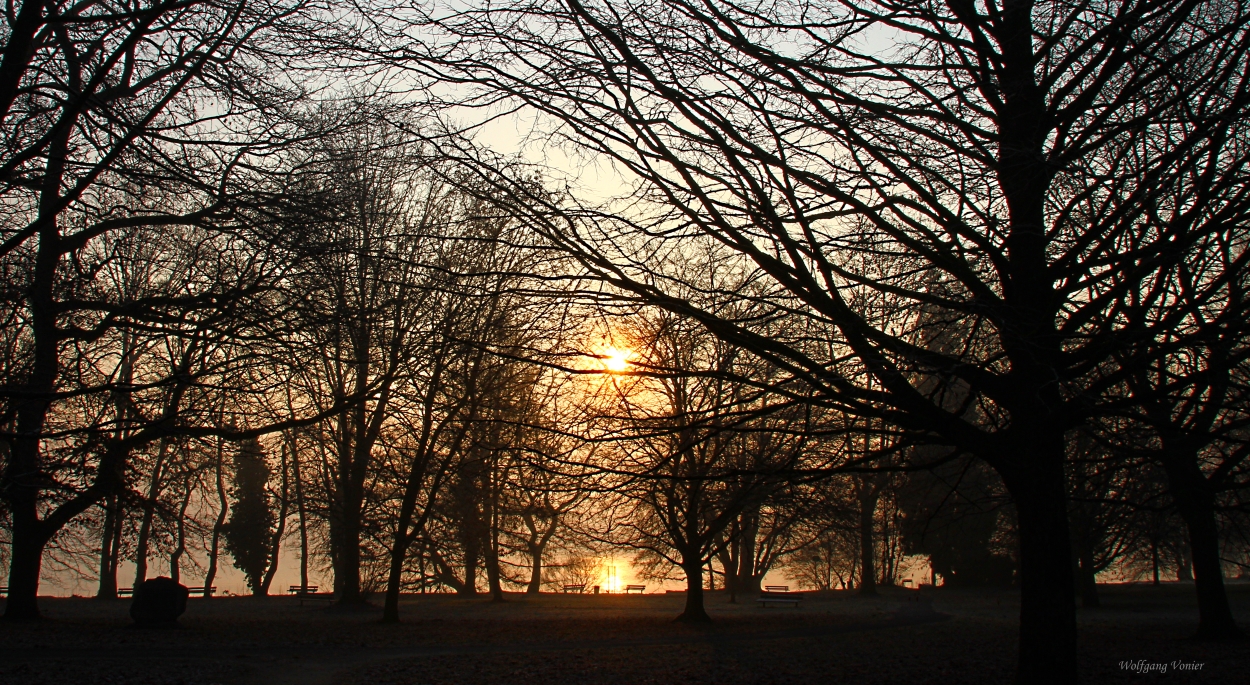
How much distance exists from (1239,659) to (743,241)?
35.2 ft

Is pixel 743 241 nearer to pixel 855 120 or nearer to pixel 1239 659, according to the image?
pixel 855 120

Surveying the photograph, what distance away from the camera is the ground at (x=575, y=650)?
30.9 feet

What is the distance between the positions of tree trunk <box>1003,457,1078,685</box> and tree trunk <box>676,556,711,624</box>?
14.3 metres

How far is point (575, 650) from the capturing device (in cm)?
1308

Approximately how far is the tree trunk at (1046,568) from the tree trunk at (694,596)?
14.3 meters

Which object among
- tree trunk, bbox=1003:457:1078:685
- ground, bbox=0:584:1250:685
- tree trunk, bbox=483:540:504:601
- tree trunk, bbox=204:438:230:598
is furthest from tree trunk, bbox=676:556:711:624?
tree trunk, bbox=204:438:230:598

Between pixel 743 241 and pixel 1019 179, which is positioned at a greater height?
pixel 1019 179

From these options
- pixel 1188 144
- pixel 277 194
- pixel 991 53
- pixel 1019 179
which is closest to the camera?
pixel 1188 144

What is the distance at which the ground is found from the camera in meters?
9.43

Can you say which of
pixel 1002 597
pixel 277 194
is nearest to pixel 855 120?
pixel 277 194

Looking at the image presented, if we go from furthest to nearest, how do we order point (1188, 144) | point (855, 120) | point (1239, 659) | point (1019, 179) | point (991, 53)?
point (1239, 659)
point (991, 53)
point (1019, 179)
point (855, 120)
point (1188, 144)

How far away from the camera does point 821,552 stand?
4719cm

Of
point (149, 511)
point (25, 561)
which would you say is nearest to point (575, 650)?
point (149, 511)

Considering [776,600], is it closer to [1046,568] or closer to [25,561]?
[25,561]
